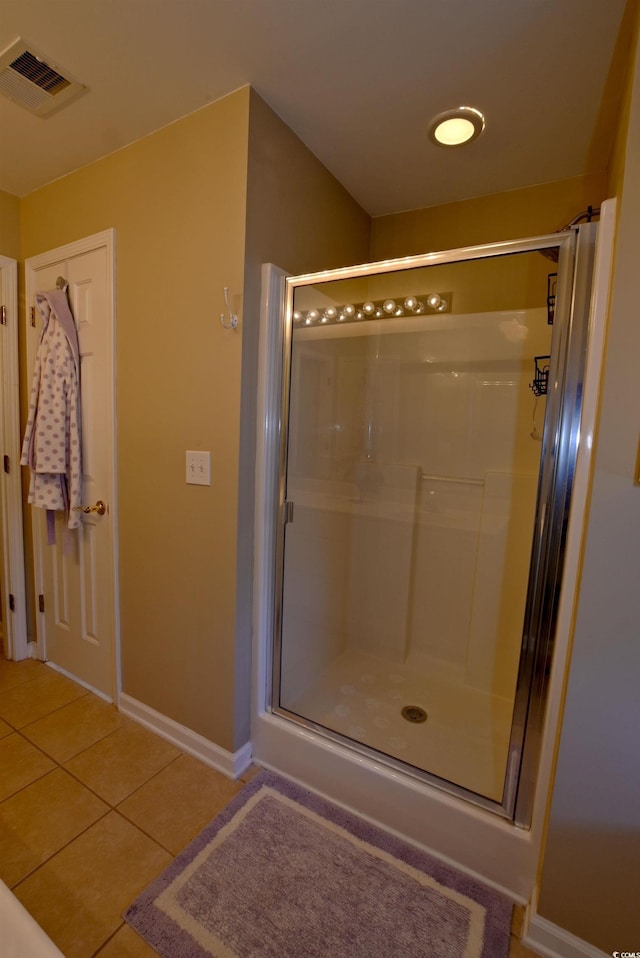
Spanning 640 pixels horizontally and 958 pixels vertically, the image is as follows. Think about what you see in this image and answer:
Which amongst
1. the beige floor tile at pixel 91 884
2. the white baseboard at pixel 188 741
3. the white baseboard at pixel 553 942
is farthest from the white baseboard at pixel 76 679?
the white baseboard at pixel 553 942

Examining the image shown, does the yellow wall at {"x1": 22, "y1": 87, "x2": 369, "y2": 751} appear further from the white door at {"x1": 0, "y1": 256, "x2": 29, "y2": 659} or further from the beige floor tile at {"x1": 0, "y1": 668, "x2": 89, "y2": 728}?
the white door at {"x1": 0, "y1": 256, "x2": 29, "y2": 659}

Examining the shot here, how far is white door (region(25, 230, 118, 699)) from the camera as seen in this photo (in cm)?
186

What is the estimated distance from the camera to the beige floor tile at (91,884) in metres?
1.11

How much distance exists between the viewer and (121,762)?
1.69 metres

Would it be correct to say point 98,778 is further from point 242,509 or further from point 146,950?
point 242,509

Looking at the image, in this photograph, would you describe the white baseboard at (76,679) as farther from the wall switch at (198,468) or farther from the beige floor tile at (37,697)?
the wall switch at (198,468)

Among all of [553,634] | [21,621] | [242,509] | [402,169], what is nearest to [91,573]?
[21,621]

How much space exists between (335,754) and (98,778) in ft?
3.12

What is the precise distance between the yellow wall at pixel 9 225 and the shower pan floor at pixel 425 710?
264 cm

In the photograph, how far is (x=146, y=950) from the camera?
108cm

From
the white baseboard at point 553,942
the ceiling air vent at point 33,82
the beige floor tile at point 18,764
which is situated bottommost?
the beige floor tile at point 18,764

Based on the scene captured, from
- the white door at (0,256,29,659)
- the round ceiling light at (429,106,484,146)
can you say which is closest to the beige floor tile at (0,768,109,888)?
the white door at (0,256,29,659)

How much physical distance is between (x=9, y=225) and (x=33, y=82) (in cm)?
97

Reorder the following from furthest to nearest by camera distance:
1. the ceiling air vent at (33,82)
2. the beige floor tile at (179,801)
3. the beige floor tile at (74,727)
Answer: the beige floor tile at (74,727), the beige floor tile at (179,801), the ceiling air vent at (33,82)
